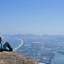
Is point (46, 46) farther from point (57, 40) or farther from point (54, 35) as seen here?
point (54, 35)

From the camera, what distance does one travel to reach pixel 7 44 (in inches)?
316

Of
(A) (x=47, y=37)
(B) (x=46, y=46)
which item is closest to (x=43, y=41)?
(A) (x=47, y=37)

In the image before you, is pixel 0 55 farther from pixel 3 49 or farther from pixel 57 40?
pixel 57 40

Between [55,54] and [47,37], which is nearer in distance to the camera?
[55,54]

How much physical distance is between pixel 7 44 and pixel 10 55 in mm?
729

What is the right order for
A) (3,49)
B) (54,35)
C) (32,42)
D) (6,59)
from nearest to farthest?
(6,59) < (3,49) < (32,42) < (54,35)

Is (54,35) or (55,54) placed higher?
(54,35)

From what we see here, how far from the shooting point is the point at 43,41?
126 ft

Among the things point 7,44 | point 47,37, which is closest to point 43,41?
point 47,37

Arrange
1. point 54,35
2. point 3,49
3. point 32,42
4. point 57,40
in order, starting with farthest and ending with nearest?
point 54,35 → point 57,40 → point 32,42 → point 3,49

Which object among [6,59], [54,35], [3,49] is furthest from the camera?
[54,35]

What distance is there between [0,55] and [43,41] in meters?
31.3

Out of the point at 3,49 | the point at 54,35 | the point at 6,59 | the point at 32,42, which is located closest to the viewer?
the point at 6,59

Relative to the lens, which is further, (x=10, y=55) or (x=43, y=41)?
(x=43, y=41)
